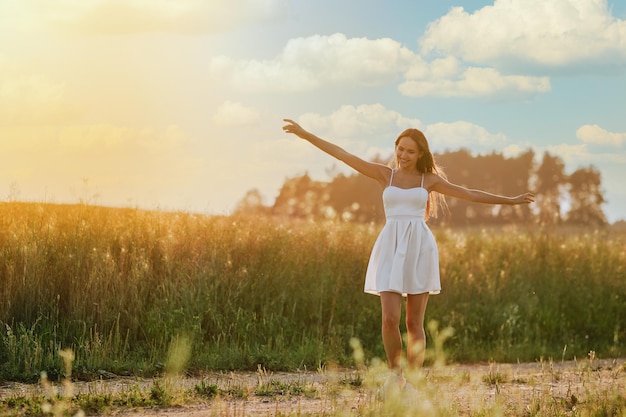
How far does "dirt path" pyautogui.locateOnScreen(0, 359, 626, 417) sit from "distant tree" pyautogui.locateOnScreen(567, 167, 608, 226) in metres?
29.3

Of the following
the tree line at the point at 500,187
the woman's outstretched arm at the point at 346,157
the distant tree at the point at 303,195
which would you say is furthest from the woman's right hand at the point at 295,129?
the tree line at the point at 500,187

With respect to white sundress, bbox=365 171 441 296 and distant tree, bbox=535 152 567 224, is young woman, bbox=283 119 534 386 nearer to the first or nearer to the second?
white sundress, bbox=365 171 441 296

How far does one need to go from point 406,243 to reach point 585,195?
3323 cm

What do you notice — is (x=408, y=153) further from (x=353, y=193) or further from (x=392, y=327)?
(x=353, y=193)

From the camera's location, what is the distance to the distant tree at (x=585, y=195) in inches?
1489

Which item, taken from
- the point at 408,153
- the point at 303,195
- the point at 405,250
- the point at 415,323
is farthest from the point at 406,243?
the point at 303,195

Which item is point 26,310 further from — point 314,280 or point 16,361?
point 314,280

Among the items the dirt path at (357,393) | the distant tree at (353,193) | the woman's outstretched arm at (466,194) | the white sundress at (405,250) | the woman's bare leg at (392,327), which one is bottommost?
the dirt path at (357,393)

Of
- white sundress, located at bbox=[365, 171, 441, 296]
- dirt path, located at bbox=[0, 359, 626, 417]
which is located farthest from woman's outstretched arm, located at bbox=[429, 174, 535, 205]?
dirt path, located at bbox=[0, 359, 626, 417]

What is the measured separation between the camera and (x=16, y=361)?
9.44 metres

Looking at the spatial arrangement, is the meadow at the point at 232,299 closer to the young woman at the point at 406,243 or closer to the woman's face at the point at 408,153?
the young woman at the point at 406,243

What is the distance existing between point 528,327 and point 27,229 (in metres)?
8.07

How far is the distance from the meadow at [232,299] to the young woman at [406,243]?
3321 mm

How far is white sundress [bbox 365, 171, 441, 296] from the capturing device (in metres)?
7.21
